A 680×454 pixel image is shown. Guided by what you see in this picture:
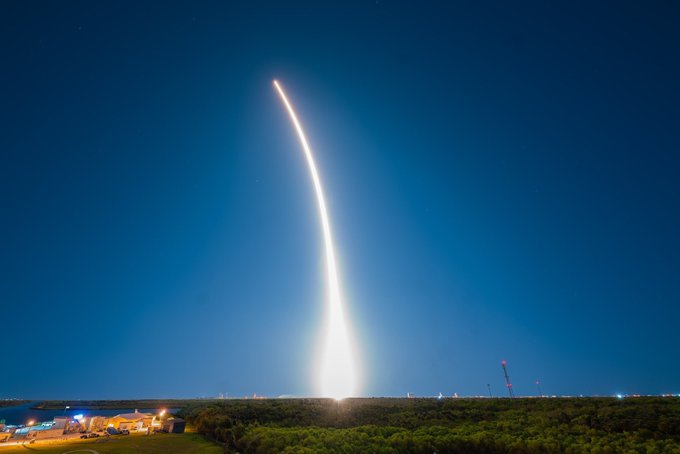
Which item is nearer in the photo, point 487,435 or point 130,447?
point 487,435

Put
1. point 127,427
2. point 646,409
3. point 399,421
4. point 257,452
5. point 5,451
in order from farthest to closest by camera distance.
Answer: point 399,421
point 127,427
point 646,409
point 5,451
point 257,452

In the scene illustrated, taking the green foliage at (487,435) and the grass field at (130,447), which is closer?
the green foliage at (487,435)

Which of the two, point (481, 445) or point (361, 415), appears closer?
point (481, 445)

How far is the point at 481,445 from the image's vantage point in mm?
34875

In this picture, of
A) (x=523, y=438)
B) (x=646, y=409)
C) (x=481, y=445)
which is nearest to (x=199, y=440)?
(x=481, y=445)

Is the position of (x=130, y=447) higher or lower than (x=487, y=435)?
lower

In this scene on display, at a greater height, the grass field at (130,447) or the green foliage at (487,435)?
the green foliage at (487,435)

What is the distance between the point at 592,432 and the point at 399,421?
26.7 m

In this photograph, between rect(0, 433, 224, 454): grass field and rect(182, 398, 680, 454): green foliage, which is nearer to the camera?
rect(182, 398, 680, 454): green foliage

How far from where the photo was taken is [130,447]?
38.2 meters

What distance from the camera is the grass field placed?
36.5 m

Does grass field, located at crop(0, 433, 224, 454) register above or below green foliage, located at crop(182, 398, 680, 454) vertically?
below

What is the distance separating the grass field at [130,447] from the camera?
36.5 m

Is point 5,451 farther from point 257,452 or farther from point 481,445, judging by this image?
point 481,445
